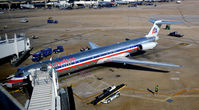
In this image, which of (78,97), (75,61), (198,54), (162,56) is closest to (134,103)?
(78,97)

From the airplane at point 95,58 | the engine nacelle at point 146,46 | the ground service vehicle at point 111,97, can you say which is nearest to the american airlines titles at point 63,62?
the airplane at point 95,58

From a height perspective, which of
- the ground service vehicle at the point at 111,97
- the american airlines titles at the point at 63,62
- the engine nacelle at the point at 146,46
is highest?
the engine nacelle at the point at 146,46

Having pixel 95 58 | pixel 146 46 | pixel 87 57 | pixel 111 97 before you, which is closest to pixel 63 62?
pixel 87 57

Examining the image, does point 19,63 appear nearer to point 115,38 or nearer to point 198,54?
point 115,38

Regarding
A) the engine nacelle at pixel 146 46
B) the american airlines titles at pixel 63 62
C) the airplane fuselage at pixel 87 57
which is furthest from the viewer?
the engine nacelle at pixel 146 46

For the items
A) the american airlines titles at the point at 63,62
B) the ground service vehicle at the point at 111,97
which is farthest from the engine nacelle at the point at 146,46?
the american airlines titles at the point at 63,62

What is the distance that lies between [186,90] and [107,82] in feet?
40.2

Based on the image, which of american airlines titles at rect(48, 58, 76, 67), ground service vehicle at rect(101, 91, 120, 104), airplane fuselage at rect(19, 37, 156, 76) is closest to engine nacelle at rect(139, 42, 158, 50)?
airplane fuselage at rect(19, 37, 156, 76)

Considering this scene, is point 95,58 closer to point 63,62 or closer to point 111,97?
point 63,62

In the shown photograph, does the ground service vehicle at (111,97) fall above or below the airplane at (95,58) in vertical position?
below

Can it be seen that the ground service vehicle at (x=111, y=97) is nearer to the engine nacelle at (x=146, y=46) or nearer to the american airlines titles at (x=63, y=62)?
the american airlines titles at (x=63, y=62)

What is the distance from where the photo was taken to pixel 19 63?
122 ft

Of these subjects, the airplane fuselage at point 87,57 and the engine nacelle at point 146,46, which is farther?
the engine nacelle at point 146,46

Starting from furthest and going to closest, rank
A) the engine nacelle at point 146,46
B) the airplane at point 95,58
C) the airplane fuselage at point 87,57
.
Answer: the engine nacelle at point 146,46 → the airplane fuselage at point 87,57 → the airplane at point 95,58
